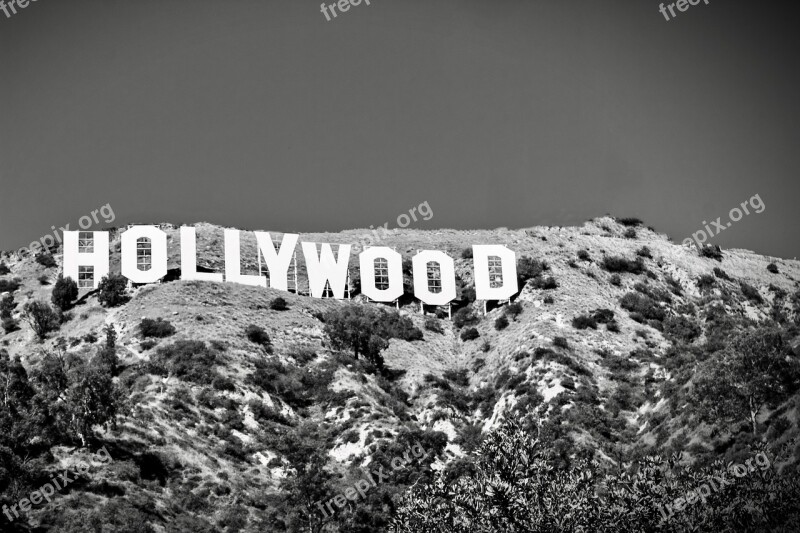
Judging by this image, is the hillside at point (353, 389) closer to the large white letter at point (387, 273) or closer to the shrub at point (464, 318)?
the shrub at point (464, 318)

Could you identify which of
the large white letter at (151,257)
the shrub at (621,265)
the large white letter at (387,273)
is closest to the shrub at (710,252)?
the shrub at (621,265)

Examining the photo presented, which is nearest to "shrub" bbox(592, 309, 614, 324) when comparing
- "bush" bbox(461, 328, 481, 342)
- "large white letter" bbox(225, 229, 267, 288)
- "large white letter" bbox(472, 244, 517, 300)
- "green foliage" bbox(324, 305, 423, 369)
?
"large white letter" bbox(472, 244, 517, 300)

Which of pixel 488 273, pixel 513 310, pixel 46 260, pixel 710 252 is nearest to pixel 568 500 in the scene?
pixel 513 310

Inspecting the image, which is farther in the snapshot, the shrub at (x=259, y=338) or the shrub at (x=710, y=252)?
the shrub at (x=710, y=252)

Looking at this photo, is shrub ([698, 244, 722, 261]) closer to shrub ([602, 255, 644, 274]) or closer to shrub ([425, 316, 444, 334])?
shrub ([602, 255, 644, 274])

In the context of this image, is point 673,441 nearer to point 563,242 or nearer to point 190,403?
point 190,403
